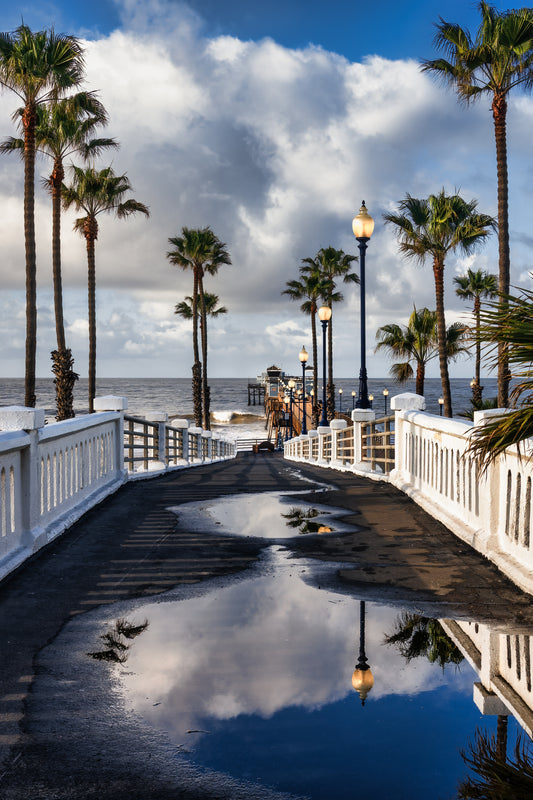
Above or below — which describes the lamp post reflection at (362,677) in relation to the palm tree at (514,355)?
below

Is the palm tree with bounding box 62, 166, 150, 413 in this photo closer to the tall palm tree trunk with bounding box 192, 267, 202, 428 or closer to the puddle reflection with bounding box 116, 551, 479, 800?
the tall palm tree trunk with bounding box 192, 267, 202, 428

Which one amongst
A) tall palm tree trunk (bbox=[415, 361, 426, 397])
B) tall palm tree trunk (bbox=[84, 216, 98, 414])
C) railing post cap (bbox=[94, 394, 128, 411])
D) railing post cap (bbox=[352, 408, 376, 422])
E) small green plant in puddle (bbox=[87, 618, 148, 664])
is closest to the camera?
small green plant in puddle (bbox=[87, 618, 148, 664])

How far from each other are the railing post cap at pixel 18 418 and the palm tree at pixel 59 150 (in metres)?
22.5

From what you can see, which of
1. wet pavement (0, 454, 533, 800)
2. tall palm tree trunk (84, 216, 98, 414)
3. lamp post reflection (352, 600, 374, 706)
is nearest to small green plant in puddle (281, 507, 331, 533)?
wet pavement (0, 454, 533, 800)

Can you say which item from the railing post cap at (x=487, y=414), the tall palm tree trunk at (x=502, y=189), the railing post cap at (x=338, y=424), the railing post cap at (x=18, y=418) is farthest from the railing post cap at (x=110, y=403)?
the tall palm tree trunk at (x=502, y=189)

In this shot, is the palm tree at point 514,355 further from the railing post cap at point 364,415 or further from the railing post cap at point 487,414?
the railing post cap at point 364,415

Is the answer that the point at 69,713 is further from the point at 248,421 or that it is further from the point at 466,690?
the point at 248,421

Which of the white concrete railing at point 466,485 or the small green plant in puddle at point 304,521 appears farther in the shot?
the small green plant in puddle at point 304,521

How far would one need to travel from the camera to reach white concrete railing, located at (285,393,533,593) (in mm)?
5664

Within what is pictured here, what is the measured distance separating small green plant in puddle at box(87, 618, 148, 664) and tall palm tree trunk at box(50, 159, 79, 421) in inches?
1000

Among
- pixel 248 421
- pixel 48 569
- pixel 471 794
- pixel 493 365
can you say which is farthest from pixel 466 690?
pixel 248 421

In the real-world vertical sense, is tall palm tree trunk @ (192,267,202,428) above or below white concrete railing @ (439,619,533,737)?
above

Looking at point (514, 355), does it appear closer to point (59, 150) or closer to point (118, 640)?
point (118, 640)

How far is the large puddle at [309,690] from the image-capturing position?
2.97 m
